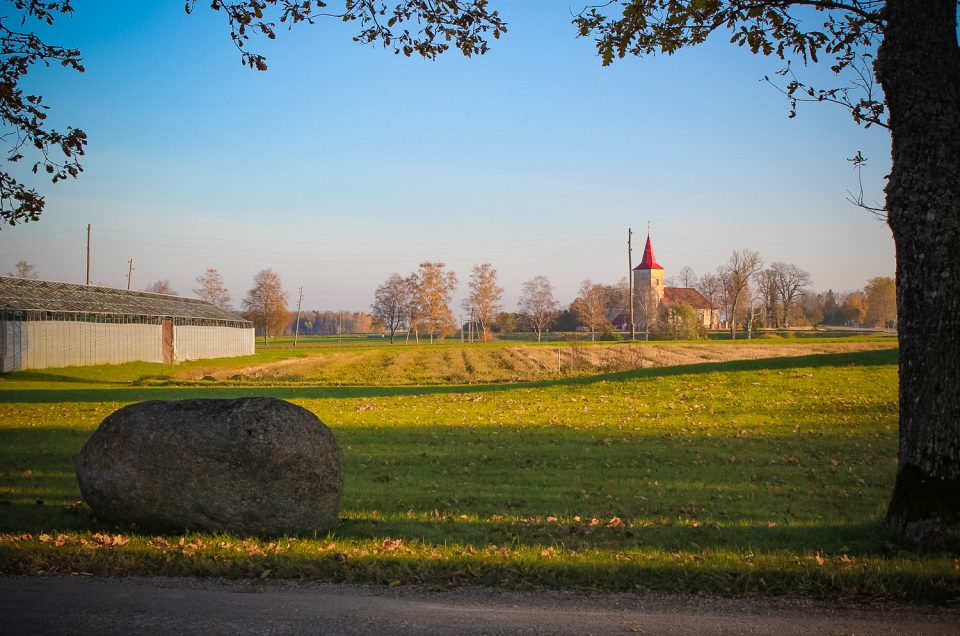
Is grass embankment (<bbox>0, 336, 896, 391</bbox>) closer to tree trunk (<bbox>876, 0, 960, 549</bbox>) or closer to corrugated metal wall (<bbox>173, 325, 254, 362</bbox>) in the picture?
corrugated metal wall (<bbox>173, 325, 254, 362</bbox>)

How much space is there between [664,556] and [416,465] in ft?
25.1

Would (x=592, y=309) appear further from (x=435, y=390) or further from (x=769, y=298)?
(x=435, y=390)

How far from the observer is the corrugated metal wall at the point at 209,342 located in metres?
65.8

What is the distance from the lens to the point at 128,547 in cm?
736

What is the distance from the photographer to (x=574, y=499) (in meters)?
11.1

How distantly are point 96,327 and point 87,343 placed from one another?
5.85 ft

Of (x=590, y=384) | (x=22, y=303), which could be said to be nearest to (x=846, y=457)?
(x=590, y=384)

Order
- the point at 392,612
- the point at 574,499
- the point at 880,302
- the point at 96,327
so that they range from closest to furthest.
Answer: the point at 392,612 → the point at 574,499 → the point at 96,327 → the point at 880,302

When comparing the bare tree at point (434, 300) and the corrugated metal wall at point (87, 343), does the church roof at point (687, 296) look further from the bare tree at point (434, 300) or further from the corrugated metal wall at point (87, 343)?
the corrugated metal wall at point (87, 343)

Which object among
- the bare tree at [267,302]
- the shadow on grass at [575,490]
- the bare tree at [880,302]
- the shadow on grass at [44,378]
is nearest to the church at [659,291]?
the bare tree at [880,302]

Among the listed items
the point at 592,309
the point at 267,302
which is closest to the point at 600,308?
the point at 592,309

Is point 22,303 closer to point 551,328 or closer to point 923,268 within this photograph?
point 923,268

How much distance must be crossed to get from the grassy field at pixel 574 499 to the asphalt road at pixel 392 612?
1.15 feet

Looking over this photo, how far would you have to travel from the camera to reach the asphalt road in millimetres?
5488
